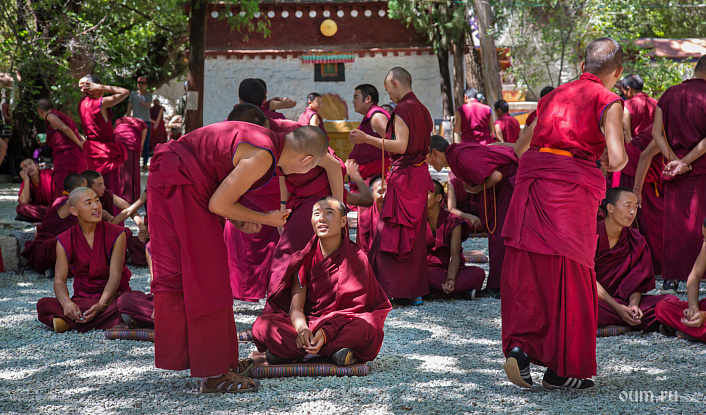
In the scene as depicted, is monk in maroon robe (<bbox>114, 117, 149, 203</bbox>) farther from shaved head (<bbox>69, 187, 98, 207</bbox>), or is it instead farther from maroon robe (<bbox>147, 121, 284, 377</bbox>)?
maroon robe (<bbox>147, 121, 284, 377</bbox>)

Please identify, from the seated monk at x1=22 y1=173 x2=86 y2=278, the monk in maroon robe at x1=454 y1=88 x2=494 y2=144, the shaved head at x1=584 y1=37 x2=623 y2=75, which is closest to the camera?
the shaved head at x1=584 y1=37 x2=623 y2=75

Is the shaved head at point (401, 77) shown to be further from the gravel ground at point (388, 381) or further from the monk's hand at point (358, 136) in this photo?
the gravel ground at point (388, 381)

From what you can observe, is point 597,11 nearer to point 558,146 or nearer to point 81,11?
point 81,11

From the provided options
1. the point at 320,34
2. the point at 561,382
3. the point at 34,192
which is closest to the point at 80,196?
the point at 561,382

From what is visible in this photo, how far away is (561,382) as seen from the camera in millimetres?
3074

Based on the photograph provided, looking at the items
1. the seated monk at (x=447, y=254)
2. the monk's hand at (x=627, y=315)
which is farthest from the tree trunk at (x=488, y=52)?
Answer: the monk's hand at (x=627, y=315)

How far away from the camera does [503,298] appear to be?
3225 mm

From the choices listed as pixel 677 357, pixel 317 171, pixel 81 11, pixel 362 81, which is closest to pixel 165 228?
pixel 317 171

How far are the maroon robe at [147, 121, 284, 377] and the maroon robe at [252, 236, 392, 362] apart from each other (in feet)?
1.65

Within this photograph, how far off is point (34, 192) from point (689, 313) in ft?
20.8

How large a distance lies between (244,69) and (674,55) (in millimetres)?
10218

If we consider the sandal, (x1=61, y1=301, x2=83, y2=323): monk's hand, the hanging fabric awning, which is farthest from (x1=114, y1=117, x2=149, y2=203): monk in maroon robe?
the hanging fabric awning

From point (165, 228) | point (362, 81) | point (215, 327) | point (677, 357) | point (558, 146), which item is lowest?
point (677, 357)

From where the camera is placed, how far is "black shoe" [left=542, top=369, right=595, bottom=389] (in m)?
3.07
